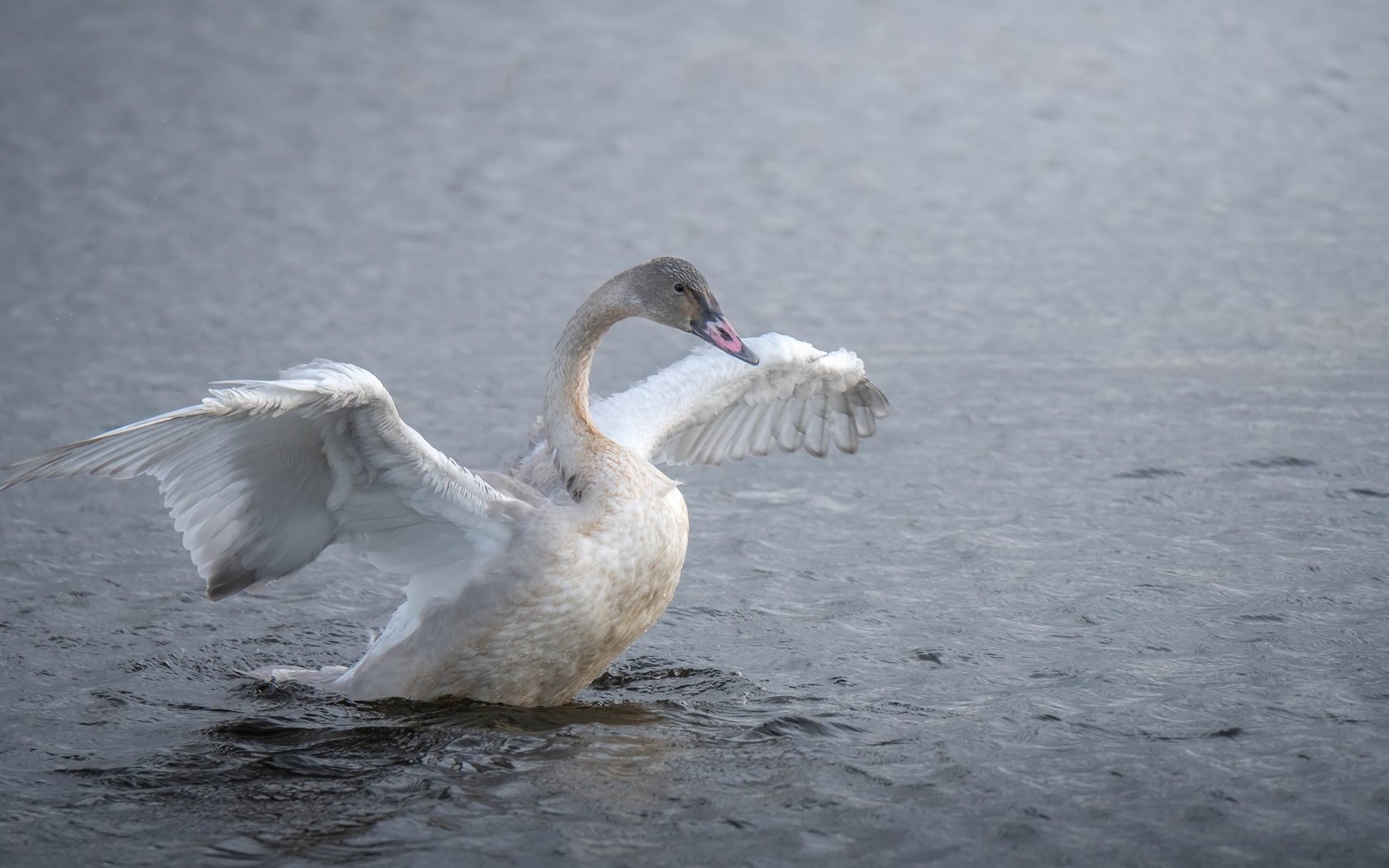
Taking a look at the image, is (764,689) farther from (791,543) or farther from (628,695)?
(791,543)

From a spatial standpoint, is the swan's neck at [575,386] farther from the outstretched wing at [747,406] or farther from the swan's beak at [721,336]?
the outstretched wing at [747,406]

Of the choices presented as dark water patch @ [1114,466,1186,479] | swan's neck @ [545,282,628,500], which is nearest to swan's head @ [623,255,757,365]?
swan's neck @ [545,282,628,500]

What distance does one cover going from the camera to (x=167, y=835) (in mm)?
5633

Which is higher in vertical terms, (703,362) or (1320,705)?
(703,362)

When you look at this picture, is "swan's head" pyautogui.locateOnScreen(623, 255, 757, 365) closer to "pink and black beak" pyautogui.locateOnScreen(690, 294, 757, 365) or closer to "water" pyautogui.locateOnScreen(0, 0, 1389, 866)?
"pink and black beak" pyautogui.locateOnScreen(690, 294, 757, 365)

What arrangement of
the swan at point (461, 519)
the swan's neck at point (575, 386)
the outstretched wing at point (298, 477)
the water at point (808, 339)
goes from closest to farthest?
the outstretched wing at point (298, 477) < the water at point (808, 339) < the swan at point (461, 519) < the swan's neck at point (575, 386)

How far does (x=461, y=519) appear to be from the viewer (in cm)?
647

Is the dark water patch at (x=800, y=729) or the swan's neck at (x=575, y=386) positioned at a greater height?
the swan's neck at (x=575, y=386)

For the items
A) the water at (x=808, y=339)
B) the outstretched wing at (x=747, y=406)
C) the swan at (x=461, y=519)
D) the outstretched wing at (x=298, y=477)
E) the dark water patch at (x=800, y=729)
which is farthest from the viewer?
the outstretched wing at (x=747, y=406)

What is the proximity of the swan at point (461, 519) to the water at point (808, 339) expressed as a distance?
0.97ft

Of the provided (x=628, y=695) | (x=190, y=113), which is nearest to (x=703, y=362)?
(x=628, y=695)

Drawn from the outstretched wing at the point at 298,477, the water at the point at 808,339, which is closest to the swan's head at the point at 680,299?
the outstretched wing at the point at 298,477

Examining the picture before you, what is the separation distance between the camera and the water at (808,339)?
231 inches

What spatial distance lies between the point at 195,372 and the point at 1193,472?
20.1 ft
